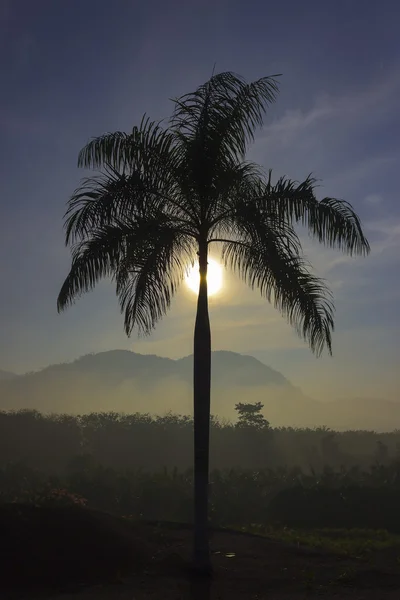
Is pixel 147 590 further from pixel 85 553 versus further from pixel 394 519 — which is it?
pixel 394 519

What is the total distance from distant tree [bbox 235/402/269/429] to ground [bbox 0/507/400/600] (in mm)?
58204

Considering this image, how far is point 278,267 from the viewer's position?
11531 millimetres

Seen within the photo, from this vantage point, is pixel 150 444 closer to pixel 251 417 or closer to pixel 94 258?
pixel 251 417

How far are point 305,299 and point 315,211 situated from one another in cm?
172

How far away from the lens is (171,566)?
11359mm

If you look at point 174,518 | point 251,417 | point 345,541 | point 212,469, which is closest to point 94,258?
point 345,541

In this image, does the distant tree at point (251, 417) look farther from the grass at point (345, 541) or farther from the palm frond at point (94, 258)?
the palm frond at point (94, 258)

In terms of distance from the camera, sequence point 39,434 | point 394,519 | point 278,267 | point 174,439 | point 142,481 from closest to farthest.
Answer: point 278,267
point 394,519
point 142,481
point 39,434
point 174,439

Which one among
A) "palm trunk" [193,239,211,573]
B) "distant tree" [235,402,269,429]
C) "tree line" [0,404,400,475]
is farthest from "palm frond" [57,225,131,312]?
"distant tree" [235,402,269,429]

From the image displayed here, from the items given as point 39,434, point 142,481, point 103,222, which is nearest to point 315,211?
point 103,222

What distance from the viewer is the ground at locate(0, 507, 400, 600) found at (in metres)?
10.1

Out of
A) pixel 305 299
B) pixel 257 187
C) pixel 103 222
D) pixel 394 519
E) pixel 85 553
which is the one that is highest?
pixel 257 187

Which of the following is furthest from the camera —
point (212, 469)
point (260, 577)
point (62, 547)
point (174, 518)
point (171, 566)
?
point (212, 469)

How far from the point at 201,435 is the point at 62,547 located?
345 cm
